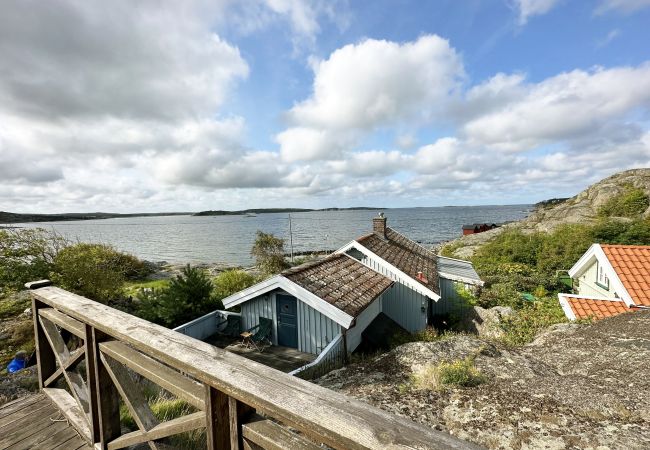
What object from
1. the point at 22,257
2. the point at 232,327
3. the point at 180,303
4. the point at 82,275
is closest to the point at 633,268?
the point at 232,327

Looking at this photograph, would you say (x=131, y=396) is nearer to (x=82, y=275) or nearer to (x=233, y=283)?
(x=233, y=283)

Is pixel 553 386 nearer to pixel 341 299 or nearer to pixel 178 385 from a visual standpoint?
pixel 341 299

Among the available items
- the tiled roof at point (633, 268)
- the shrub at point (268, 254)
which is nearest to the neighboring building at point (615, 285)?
the tiled roof at point (633, 268)

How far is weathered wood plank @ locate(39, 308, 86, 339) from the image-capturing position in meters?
2.70

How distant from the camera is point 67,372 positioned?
3.12 m

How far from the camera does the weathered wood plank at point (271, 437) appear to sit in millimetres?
1328

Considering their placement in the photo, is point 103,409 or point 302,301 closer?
point 103,409

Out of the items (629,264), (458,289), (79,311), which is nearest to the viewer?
(79,311)

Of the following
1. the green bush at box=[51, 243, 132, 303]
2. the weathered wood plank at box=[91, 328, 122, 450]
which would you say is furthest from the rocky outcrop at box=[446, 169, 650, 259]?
the weathered wood plank at box=[91, 328, 122, 450]

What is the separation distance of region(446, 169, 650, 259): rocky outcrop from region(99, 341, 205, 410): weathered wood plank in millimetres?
33664

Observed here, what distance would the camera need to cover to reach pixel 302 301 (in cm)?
1038

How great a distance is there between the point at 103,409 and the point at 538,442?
5.11 m

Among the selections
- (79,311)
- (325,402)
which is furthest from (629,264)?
(79,311)

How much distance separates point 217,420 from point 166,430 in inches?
25.0
